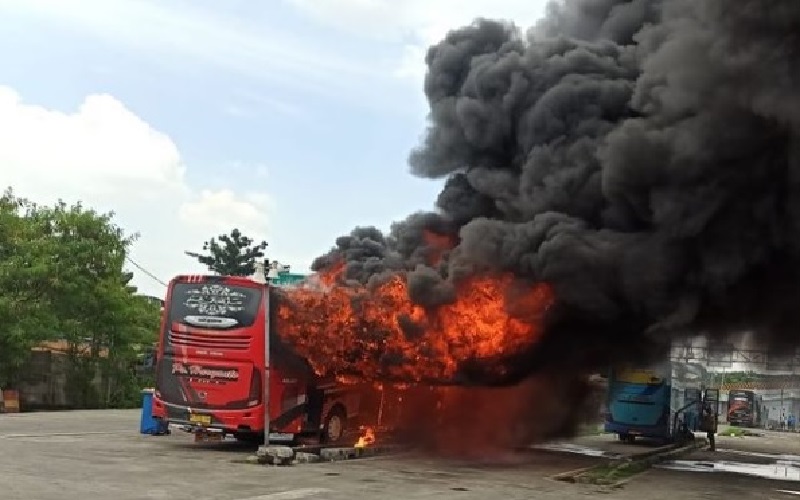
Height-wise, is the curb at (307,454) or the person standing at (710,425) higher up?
the person standing at (710,425)

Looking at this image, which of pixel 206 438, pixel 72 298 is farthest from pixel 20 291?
pixel 206 438

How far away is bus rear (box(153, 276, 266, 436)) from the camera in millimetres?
16641

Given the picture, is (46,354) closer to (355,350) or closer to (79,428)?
(79,428)

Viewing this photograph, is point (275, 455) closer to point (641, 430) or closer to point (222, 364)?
point (222, 364)

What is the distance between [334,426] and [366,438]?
117 cm

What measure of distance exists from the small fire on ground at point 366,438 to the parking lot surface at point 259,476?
0.84 m

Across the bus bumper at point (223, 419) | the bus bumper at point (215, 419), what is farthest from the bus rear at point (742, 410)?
the bus bumper at point (223, 419)

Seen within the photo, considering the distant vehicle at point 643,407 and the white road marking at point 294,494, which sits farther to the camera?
the distant vehicle at point 643,407

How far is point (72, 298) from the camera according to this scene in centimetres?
3144

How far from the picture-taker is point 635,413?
29.1 m

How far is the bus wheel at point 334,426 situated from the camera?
18.2 metres

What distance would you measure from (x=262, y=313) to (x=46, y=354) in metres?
19.7

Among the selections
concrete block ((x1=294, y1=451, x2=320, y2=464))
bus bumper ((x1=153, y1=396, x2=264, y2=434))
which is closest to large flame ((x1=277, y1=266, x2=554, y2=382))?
bus bumper ((x1=153, y1=396, x2=264, y2=434))

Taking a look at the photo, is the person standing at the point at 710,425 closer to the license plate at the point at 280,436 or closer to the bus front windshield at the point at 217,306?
the license plate at the point at 280,436
